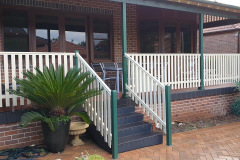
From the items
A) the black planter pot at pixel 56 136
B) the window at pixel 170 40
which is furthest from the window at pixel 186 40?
the black planter pot at pixel 56 136

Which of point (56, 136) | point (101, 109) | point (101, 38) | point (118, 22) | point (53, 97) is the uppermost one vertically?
point (118, 22)

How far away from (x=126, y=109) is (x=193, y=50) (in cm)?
581

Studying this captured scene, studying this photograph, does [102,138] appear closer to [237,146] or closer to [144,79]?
[144,79]

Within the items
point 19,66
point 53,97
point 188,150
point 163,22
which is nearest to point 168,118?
point 188,150

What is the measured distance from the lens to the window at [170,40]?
9078 mm

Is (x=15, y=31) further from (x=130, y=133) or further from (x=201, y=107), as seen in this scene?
(x=201, y=107)

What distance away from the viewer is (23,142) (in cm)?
449

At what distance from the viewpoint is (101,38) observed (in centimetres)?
775

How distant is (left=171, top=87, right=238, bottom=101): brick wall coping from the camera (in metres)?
6.51

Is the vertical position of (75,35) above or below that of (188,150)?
above

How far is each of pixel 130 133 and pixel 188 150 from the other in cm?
110

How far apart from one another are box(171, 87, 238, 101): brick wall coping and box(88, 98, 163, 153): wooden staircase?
165 cm

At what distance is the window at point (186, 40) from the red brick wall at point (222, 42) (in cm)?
537

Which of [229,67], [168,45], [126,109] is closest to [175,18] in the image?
[168,45]
